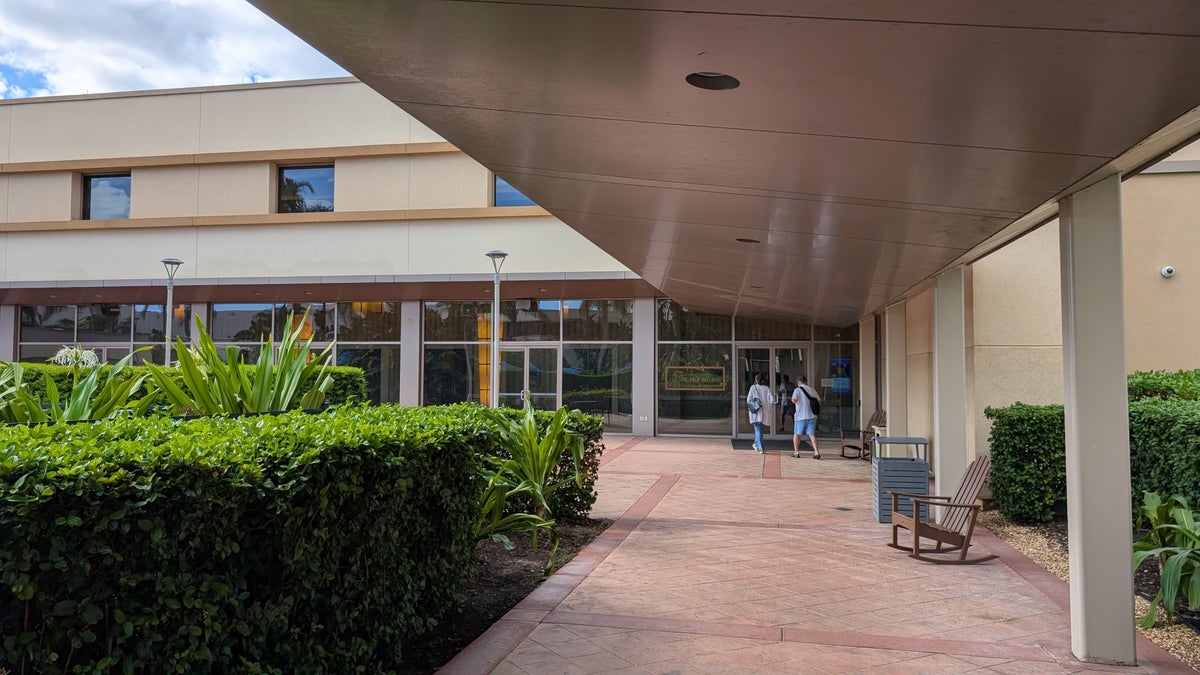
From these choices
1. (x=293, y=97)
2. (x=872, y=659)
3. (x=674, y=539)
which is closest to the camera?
(x=872, y=659)

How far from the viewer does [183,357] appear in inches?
207

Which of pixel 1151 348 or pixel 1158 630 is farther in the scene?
pixel 1151 348

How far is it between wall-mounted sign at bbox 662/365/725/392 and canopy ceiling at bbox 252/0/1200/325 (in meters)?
14.7

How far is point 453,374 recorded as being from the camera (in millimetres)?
22328

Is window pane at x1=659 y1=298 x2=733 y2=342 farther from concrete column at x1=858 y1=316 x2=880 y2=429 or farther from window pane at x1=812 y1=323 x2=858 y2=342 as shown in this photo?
concrete column at x1=858 y1=316 x2=880 y2=429

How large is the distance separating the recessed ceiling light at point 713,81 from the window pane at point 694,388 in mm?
17533

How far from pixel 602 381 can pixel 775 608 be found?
1583cm

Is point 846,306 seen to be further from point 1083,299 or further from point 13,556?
point 13,556

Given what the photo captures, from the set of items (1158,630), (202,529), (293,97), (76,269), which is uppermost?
(293,97)

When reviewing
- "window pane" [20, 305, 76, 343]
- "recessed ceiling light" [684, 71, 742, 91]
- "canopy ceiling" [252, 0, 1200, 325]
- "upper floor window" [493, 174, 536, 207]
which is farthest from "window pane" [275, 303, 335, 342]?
"recessed ceiling light" [684, 71, 742, 91]

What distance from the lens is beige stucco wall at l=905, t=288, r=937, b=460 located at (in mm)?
11500

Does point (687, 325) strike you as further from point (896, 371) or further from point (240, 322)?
point (240, 322)

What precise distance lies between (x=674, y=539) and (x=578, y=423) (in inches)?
60.3

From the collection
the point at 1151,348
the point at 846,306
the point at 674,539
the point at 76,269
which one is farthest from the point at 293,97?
the point at 1151,348
